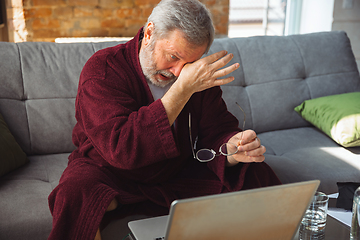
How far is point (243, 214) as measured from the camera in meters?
0.69

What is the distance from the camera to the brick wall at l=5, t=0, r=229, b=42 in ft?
9.62

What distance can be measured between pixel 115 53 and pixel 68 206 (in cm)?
61

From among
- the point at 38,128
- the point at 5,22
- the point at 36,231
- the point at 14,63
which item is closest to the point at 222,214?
the point at 36,231

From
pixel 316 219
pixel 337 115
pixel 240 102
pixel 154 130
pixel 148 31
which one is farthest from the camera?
pixel 240 102

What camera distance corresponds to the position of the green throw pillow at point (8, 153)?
59.2 inches


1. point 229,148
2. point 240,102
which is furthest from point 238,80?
point 229,148

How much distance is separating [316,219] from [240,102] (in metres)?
1.13

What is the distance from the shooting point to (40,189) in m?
1.45

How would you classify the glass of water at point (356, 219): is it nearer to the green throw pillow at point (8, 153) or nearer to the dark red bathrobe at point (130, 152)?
the dark red bathrobe at point (130, 152)

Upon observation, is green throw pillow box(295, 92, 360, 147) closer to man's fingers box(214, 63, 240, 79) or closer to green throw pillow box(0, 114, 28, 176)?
man's fingers box(214, 63, 240, 79)

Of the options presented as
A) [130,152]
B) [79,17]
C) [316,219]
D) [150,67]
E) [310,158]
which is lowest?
[310,158]

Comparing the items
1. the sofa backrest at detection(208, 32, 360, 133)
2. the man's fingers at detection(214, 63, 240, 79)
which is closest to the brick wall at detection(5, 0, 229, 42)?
the sofa backrest at detection(208, 32, 360, 133)

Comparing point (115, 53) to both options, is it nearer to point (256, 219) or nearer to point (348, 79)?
point (256, 219)

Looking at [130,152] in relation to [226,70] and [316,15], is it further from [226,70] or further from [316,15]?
[316,15]
